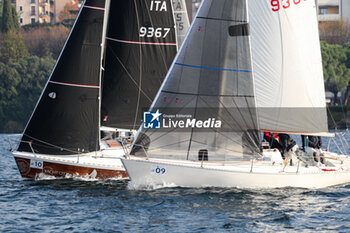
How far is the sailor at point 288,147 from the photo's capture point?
854 inches

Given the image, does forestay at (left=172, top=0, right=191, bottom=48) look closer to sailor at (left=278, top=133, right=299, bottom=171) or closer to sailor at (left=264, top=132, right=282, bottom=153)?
sailor at (left=264, top=132, right=282, bottom=153)

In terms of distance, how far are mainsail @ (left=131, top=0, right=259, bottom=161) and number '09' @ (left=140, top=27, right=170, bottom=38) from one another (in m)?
5.80

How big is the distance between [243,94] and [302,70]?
255 centimetres

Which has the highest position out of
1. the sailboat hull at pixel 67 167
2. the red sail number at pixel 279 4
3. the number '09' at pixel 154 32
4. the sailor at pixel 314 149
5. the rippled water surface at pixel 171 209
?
the red sail number at pixel 279 4

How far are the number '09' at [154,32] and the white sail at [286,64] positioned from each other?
5.74 metres

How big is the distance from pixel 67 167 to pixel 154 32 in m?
6.62

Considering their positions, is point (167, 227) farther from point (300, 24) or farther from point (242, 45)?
point (300, 24)

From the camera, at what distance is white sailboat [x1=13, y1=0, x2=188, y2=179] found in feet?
76.9

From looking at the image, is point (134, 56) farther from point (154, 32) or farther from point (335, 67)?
point (335, 67)

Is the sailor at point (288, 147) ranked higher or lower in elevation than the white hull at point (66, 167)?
higher

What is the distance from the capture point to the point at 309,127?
21750 millimetres

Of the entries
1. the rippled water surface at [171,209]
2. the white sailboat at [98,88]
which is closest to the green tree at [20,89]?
the white sailboat at [98,88]

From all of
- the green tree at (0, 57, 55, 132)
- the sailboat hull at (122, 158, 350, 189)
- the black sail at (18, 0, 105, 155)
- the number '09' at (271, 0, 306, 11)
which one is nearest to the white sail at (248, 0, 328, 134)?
the number '09' at (271, 0, 306, 11)

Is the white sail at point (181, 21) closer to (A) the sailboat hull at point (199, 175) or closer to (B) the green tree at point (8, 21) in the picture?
(A) the sailboat hull at point (199, 175)
